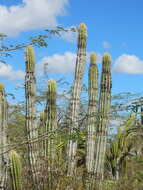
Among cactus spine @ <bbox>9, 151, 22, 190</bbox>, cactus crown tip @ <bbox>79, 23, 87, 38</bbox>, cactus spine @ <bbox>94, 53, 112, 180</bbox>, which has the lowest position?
cactus spine @ <bbox>9, 151, 22, 190</bbox>

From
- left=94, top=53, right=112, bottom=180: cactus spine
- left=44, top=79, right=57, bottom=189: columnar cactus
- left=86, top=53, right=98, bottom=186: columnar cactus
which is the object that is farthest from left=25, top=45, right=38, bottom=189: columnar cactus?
left=86, top=53, right=98, bottom=186: columnar cactus

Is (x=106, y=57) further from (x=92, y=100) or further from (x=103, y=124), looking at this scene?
(x=103, y=124)

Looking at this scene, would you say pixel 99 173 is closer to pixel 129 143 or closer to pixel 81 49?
pixel 81 49

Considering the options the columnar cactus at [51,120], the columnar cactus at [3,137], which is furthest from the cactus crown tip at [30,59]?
the columnar cactus at [3,137]

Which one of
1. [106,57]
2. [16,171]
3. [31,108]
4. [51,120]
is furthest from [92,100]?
[16,171]

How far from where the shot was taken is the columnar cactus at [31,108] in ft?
23.5

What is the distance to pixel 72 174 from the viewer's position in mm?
7723

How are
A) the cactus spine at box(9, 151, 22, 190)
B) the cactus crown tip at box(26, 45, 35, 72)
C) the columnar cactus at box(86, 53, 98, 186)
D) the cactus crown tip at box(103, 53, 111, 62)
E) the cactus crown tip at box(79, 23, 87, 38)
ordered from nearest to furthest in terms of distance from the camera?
the cactus spine at box(9, 151, 22, 190) → the cactus crown tip at box(26, 45, 35, 72) → the cactus crown tip at box(103, 53, 111, 62) → the columnar cactus at box(86, 53, 98, 186) → the cactus crown tip at box(79, 23, 87, 38)

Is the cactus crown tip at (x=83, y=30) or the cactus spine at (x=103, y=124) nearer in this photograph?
the cactus spine at (x=103, y=124)

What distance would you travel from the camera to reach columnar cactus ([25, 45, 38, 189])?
23.5 feet

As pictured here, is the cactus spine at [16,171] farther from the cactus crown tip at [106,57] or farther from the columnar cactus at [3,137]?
the cactus crown tip at [106,57]

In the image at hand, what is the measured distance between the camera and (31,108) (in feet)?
24.0

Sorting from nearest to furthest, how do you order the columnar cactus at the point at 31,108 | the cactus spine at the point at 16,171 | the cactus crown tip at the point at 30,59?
the cactus spine at the point at 16,171 → the columnar cactus at the point at 31,108 → the cactus crown tip at the point at 30,59

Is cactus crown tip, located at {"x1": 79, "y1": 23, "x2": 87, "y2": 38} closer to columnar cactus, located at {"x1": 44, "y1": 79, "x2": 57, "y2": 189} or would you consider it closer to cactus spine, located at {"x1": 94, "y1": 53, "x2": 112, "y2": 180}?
cactus spine, located at {"x1": 94, "y1": 53, "x2": 112, "y2": 180}
